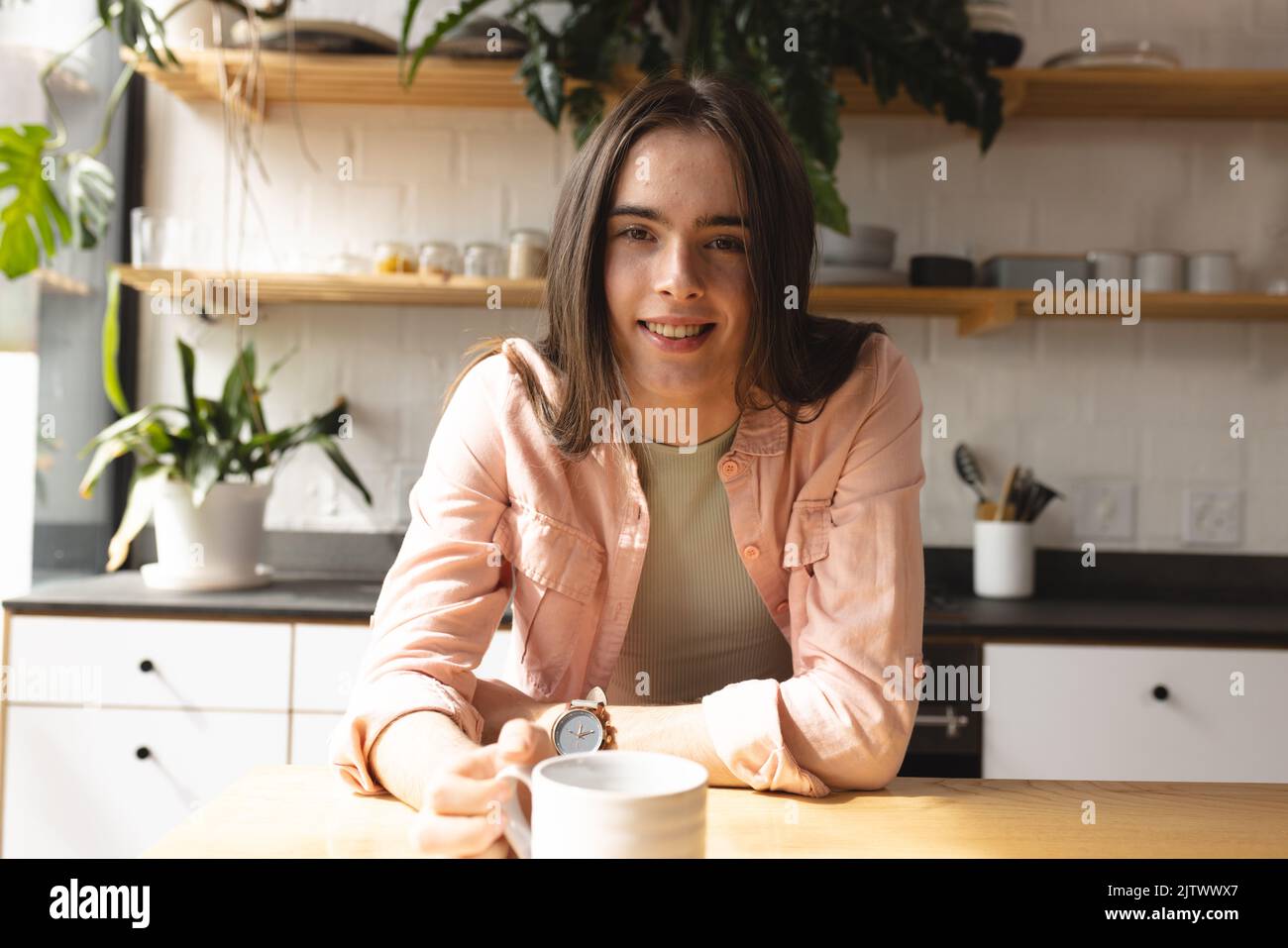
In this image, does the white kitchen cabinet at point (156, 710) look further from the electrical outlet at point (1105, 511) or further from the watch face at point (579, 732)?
the electrical outlet at point (1105, 511)

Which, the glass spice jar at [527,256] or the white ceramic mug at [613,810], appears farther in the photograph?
the glass spice jar at [527,256]

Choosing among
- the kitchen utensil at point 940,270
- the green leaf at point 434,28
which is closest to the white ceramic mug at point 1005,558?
the kitchen utensil at point 940,270

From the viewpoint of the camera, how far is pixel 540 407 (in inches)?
46.9

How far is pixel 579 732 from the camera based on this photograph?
0.97 metres

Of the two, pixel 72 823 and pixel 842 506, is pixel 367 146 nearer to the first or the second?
pixel 72 823

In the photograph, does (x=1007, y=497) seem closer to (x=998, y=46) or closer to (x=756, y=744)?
(x=998, y=46)

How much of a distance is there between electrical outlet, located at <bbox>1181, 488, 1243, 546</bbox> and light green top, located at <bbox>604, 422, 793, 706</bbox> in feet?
5.37

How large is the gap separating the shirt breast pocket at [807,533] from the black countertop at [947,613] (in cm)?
87

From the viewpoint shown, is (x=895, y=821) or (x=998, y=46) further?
(x=998, y=46)

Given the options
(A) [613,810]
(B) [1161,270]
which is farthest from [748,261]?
(B) [1161,270]

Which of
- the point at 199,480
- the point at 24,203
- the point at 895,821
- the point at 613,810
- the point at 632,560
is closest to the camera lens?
the point at 613,810

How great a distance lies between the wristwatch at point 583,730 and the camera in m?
0.96

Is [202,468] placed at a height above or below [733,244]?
below

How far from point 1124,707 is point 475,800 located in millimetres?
1598
